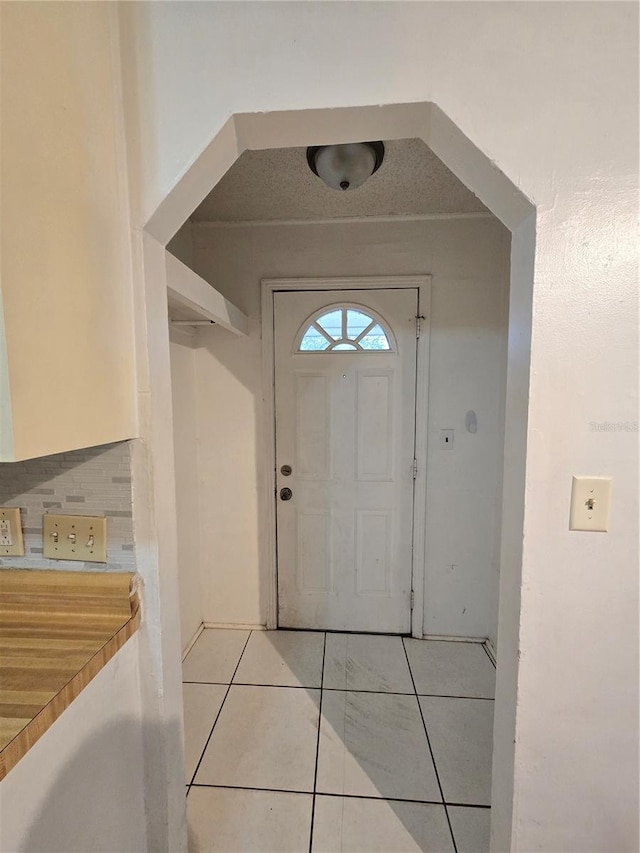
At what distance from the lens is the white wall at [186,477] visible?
202cm

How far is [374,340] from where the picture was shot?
217cm

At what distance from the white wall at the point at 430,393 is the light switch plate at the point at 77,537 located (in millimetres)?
1204

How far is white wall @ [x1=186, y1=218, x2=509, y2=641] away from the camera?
2100 millimetres

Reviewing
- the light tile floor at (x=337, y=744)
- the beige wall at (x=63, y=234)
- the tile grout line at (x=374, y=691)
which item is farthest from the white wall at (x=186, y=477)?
the beige wall at (x=63, y=234)

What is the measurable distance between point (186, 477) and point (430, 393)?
1400mm

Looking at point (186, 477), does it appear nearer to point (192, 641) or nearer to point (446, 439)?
point (192, 641)

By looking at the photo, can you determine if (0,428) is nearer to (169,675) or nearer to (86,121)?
(86,121)

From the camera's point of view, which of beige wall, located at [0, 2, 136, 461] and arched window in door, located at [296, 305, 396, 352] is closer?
beige wall, located at [0, 2, 136, 461]

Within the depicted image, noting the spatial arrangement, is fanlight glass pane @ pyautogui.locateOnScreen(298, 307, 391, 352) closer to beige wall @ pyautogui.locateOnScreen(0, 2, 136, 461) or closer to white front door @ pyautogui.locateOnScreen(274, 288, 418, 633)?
white front door @ pyautogui.locateOnScreen(274, 288, 418, 633)

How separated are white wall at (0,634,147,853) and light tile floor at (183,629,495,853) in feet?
1.67

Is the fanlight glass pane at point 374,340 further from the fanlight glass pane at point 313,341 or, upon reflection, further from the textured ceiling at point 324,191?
the textured ceiling at point 324,191

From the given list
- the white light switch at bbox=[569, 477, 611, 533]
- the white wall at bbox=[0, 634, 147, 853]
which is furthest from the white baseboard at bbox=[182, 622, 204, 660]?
the white light switch at bbox=[569, 477, 611, 533]

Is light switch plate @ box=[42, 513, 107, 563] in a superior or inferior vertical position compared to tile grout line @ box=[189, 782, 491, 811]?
superior

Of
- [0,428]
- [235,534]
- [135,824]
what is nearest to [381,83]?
[0,428]
